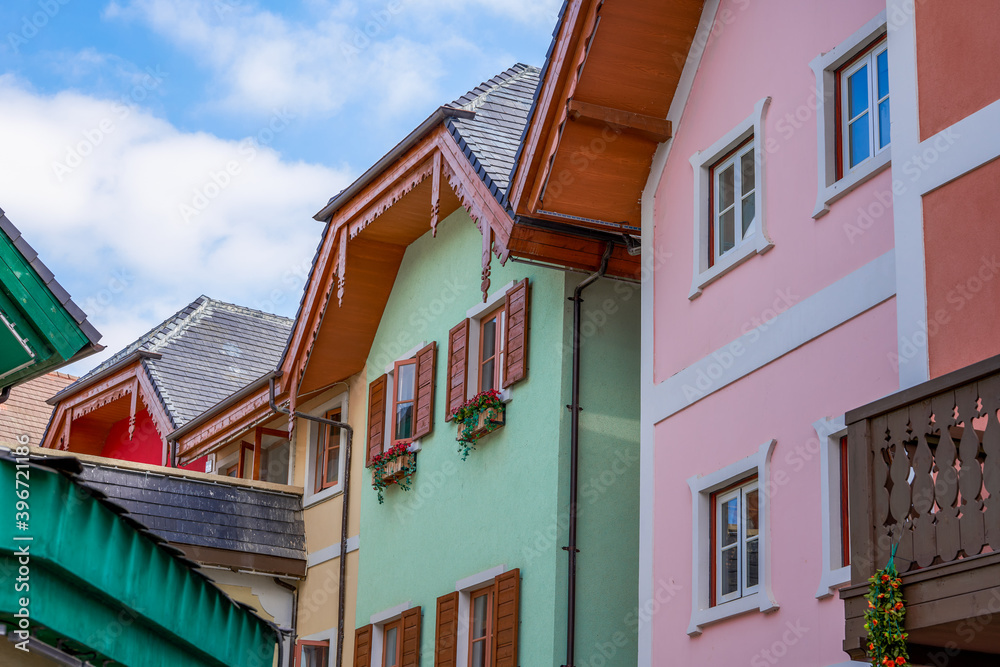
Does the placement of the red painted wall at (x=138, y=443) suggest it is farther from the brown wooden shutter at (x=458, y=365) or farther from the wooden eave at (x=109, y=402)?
the brown wooden shutter at (x=458, y=365)

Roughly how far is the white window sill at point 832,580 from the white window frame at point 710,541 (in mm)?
659

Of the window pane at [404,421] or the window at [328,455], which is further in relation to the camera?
the window at [328,455]

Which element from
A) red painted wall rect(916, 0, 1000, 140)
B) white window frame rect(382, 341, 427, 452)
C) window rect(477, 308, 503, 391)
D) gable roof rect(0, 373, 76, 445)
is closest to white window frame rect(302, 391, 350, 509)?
white window frame rect(382, 341, 427, 452)

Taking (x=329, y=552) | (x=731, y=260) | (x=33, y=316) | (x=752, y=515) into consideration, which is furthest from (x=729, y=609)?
(x=329, y=552)

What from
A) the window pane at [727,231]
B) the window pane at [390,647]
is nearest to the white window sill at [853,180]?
the window pane at [727,231]

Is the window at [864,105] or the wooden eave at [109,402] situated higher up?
the wooden eave at [109,402]

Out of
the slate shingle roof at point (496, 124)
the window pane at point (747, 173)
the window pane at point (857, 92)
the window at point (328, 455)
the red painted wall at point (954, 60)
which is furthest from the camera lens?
the window at point (328, 455)

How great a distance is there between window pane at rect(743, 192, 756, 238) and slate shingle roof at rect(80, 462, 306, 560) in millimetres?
10090

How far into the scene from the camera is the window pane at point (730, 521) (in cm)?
1263

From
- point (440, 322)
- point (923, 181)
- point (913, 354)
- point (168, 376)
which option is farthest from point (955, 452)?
point (168, 376)

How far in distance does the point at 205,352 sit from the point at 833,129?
17909 millimetres

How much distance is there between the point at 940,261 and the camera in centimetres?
969

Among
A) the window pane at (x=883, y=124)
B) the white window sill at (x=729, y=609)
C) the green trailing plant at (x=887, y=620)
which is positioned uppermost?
the window pane at (x=883, y=124)

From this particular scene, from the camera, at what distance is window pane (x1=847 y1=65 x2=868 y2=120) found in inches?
469
